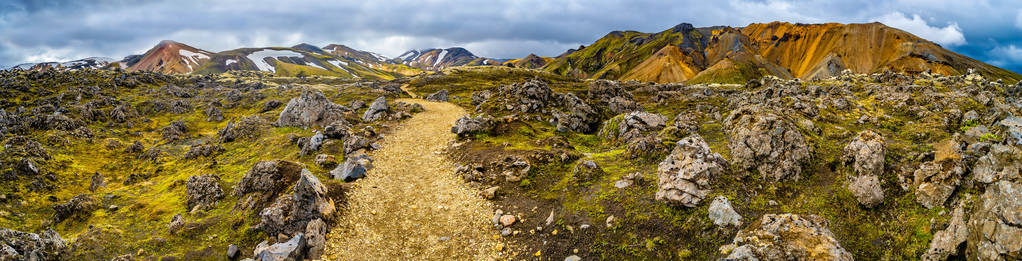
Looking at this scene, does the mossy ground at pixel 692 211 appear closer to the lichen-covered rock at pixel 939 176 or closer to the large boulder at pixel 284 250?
the lichen-covered rock at pixel 939 176

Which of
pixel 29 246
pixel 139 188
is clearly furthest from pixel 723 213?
pixel 139 188

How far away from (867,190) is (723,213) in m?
4.61

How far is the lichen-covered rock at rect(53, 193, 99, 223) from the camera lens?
20.5 m

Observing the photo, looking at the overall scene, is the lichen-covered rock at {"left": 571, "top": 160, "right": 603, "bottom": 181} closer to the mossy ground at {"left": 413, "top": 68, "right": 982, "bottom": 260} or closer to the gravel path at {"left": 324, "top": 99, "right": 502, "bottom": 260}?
the mossy ground at {"left": 413, "top": 68, "right": 982, "bottom": 260}

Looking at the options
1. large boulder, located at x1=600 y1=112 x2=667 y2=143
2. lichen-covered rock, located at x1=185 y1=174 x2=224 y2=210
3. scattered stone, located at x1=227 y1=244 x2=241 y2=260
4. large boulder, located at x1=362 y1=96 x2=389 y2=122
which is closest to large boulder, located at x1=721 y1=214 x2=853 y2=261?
large boulder, located at x1=600 y1=112 x2=667 y2=143

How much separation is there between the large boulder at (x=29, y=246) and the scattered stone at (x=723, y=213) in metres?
25.8

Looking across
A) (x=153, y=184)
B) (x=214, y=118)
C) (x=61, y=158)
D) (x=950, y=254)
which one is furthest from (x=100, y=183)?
(x=950, y=254)

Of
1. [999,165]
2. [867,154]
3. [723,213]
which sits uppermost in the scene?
[999,165]

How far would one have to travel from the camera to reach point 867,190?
1238cm

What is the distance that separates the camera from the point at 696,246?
12680 millimetres

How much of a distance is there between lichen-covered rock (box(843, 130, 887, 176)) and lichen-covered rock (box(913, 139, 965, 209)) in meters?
1.04

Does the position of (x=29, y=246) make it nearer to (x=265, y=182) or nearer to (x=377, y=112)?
(x=265, y=182)

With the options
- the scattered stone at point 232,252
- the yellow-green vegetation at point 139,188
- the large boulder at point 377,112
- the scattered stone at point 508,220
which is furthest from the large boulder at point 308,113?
the scattered stone at point 508,220

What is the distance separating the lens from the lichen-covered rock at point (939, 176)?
36.1ft
